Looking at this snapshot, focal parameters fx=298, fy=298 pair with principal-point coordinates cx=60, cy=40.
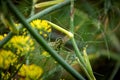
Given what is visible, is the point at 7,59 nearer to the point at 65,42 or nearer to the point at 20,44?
the point at 20,44

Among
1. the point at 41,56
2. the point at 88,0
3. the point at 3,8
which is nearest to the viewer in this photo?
the point at 3,8

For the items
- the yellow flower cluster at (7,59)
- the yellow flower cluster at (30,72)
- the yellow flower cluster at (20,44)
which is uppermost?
the yellow flower cluster at (20,44)

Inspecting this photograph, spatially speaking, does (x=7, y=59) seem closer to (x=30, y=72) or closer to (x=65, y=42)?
(x=30, y=72)

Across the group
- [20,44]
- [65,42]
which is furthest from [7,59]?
[65,42]

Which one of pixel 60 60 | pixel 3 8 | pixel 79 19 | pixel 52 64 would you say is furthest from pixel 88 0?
pixel 3 8

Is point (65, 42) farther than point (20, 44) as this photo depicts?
Yes

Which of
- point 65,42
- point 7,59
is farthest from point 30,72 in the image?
point 65,42

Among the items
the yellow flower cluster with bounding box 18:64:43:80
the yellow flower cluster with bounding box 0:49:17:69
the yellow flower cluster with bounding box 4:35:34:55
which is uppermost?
the yellow flower cluster with bounding box 4:35:34:55

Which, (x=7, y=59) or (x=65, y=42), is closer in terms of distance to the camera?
(x=7, y=59)

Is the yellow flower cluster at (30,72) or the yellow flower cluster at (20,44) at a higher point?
the yellow flower cluster at (20,44)

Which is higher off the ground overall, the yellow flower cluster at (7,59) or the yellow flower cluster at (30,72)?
the yellow flower cluster at (7,59)

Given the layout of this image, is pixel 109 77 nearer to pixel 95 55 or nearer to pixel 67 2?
pixel 95 55
